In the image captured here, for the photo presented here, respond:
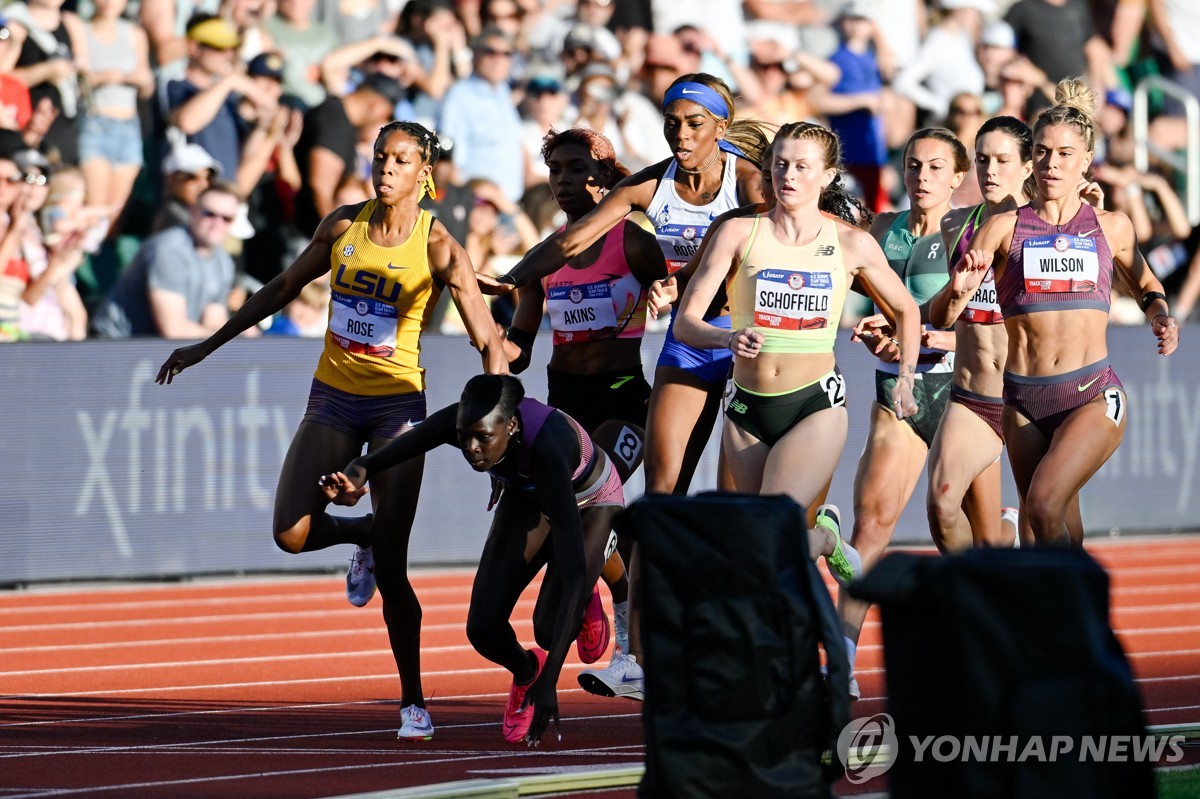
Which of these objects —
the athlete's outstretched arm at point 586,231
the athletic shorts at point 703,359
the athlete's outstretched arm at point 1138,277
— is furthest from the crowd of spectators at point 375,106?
the athletic shorts at point 703,359

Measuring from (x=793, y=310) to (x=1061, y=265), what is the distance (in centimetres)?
126

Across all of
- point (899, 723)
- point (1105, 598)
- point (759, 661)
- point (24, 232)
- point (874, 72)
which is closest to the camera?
point (1105, 598)

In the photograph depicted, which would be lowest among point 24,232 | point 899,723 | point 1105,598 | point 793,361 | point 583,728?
point 583,728

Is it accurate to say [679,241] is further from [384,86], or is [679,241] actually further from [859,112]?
[859,112]

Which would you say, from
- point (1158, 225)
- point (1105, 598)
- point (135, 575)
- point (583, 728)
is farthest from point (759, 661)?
point (1158, 225)

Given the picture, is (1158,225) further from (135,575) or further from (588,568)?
(588,568)

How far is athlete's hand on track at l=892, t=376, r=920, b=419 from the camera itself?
637 centimetres

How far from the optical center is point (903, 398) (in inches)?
253

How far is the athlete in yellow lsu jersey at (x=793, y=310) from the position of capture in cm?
655

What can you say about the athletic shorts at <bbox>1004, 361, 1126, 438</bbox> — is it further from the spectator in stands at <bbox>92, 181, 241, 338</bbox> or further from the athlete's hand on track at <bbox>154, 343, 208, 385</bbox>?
the spectator in stands at <bbox>92, 181, 241, 338</bbox>

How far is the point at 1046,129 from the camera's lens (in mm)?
7020

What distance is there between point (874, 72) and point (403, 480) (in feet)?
30.5

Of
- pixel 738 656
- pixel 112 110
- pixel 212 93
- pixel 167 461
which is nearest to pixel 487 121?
pixel 212 93

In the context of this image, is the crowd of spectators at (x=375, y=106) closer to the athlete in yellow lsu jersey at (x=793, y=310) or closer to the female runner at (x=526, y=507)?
the athlete in yellow lsu jersey at (x=793, y=310)
